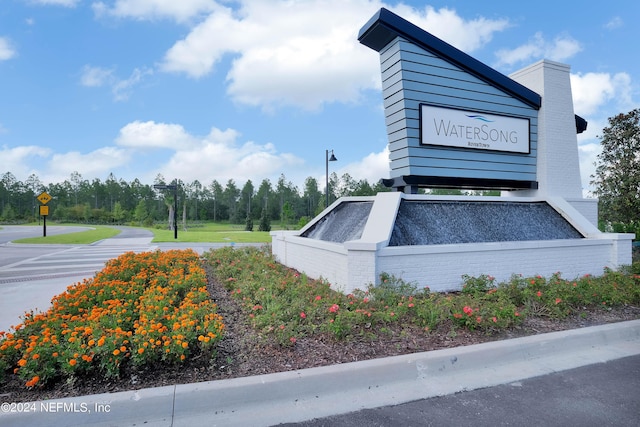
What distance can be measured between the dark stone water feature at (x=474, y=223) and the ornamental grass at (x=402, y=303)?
1.13 m

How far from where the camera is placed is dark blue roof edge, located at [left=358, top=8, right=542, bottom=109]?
859cm

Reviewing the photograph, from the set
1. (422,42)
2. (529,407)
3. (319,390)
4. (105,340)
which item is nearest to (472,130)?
(422,42)

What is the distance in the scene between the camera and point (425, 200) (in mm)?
8633

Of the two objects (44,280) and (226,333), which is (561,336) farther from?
(44,280)

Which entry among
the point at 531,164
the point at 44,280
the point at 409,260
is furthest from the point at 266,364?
the point at 531,164

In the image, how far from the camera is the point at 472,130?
9.59 m

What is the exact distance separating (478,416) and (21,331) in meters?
5.34

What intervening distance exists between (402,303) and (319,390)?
2.38 meters

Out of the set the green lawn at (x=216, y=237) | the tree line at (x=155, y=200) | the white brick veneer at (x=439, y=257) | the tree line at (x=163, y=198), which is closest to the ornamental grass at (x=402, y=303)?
the white brick veneer at (x=439, y=257)

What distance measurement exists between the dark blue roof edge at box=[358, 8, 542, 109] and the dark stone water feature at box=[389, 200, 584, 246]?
136 inches

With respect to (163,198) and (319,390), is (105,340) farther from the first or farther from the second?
(163,198)

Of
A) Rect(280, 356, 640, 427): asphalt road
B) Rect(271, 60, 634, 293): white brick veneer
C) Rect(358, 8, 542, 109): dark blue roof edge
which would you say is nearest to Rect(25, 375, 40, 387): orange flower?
Rect(280, 356, 640, 427): asphalt road

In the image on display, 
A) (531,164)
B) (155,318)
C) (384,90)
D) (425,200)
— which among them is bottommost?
(155,318)

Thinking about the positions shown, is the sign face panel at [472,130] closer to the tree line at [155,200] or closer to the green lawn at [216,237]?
the green lawn at [216,237]
